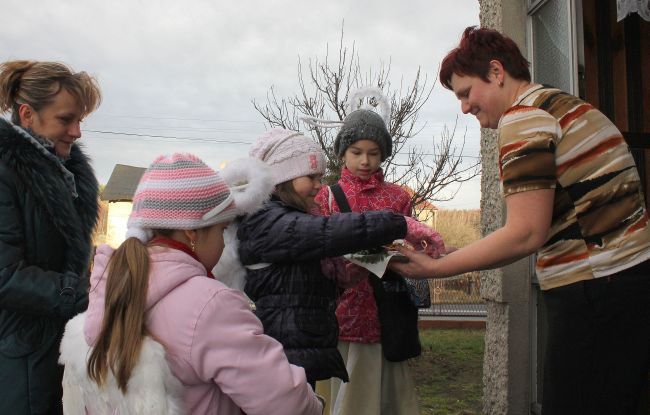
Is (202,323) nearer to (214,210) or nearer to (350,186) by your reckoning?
(214,210)

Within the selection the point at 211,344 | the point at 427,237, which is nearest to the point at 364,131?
the point at 427,237

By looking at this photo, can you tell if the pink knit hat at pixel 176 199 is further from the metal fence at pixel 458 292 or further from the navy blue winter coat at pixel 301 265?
the metal fence at pixel 458 292

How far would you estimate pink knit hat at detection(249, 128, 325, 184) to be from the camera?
2686mm

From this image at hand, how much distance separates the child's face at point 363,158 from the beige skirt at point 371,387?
0.92m

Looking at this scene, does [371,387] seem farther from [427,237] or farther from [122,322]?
[122,322]

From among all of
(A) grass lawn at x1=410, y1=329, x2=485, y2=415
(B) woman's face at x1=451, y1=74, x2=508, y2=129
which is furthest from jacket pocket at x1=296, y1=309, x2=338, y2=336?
(A) grass lawn at x1=410, y1=329, x2=485, y2=415

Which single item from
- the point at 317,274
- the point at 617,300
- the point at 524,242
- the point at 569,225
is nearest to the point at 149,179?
the point at 317,274

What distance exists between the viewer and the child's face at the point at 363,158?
10.9 feet

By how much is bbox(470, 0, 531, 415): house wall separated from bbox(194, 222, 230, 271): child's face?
243 centimetres

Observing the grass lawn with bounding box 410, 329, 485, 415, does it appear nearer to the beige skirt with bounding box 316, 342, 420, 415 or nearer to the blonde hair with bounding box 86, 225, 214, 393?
the beige skirt with bounding box 316, 342, 420, 415

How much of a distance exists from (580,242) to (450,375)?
19.9ft

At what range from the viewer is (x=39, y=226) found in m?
2.45

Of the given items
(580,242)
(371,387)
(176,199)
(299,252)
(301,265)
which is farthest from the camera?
(371,387)

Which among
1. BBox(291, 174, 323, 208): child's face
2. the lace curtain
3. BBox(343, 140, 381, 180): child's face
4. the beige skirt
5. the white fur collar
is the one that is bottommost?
the beige skirt
